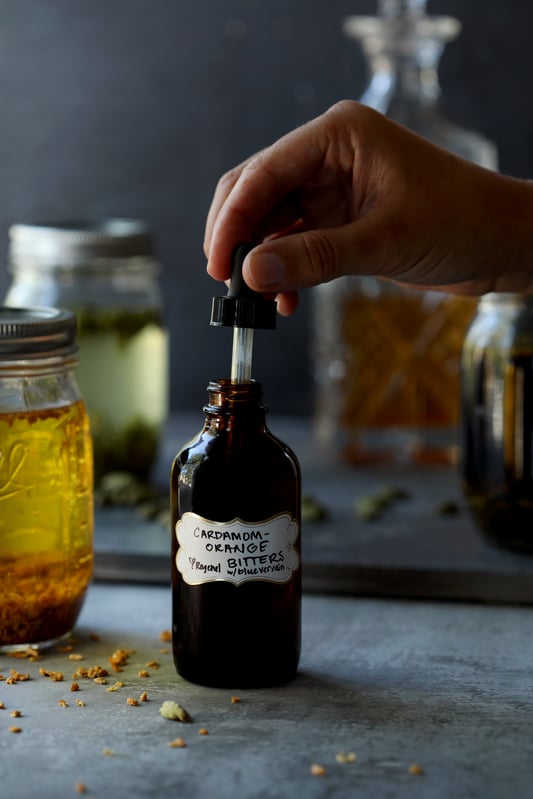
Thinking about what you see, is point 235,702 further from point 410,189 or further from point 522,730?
point 410,189

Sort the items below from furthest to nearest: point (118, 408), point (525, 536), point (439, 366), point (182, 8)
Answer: point (182, 8), point (439, 366), point (118, 408), point (525, 536)

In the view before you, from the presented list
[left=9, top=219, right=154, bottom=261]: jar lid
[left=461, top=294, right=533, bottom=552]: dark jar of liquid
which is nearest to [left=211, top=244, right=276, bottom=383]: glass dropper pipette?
[left=461, top=294, right=533, bottom=552]: dark jar of liquid

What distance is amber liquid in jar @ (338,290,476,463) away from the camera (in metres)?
1.69

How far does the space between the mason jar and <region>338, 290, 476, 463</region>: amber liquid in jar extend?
11.3 inches

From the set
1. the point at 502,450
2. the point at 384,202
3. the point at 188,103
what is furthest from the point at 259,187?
the point at 188,103

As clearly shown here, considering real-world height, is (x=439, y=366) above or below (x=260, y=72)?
below

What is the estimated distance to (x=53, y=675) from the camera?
105 centimetres

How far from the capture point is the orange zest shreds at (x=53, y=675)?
1.04 metres

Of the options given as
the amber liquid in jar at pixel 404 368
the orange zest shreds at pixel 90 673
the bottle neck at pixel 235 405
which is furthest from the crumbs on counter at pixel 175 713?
the amber liquid in jar at pixel 404 368

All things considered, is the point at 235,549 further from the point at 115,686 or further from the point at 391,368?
the point at 391,368

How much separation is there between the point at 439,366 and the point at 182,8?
0.73 m

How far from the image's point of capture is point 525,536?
1.32 meters

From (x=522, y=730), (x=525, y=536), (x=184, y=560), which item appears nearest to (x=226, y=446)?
(x=184, y=560)

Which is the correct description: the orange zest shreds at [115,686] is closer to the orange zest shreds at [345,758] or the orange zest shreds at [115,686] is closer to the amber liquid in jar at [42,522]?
the amber liquid in jar at [42,522]
